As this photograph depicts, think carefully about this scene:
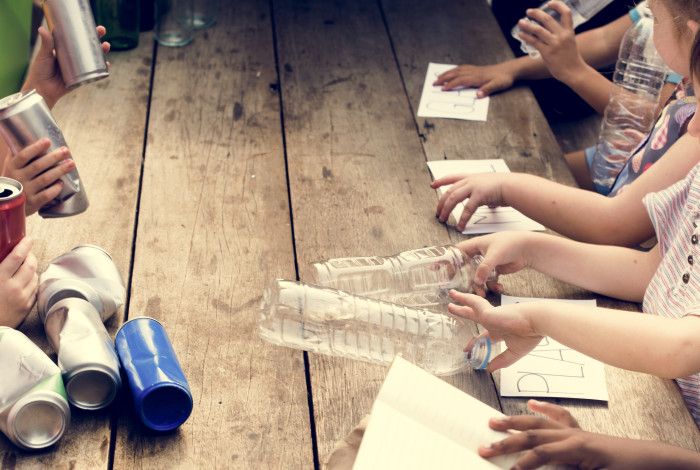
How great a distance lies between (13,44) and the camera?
1.75 meters

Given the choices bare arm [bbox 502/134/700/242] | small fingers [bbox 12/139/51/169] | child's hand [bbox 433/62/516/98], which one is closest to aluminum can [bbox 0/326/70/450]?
small fingers [bbox 12/139/51/169]

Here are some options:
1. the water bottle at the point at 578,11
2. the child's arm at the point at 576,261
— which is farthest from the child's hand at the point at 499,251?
the water bottle at the point at 578,11

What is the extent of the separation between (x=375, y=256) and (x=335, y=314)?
19cm

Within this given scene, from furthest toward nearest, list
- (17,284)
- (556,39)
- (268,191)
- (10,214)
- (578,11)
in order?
1. (578,11)
2. (556,39)
3. (268,191)
4. (17,284)
5. (10,214)

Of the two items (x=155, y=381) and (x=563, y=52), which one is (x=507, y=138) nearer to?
(x=563, y=52)

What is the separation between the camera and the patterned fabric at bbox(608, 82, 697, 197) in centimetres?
155

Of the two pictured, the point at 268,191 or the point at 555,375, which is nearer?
the point at 555,375

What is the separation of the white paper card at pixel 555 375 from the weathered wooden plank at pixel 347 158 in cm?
4

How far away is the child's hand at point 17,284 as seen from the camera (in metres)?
1.19

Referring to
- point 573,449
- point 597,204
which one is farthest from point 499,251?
point 573,449

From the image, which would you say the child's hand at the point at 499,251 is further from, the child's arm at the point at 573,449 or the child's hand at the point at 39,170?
the child's hand at the point at 39,170

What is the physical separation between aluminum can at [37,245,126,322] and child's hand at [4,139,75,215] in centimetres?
11

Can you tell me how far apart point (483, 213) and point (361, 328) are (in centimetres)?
42

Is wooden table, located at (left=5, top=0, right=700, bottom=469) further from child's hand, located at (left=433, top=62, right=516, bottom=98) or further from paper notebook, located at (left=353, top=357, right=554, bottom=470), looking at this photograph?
paper notebook, located at (left=353, top=357, right=554, bottom=470)
